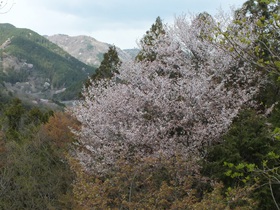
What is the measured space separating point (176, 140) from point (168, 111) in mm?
1073

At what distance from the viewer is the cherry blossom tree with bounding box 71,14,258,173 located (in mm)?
11344

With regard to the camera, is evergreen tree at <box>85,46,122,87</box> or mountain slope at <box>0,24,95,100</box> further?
mountain slope at <box>0,24,95,100</box>

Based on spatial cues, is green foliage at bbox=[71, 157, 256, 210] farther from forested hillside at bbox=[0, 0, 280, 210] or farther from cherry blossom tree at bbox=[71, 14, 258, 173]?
cherry blossom tree at bbox=[71, 14, 258, 173]

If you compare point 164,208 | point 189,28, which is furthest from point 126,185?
point 189,28

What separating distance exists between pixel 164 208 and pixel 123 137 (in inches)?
147

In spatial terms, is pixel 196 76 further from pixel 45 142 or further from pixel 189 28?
pixel 45 142

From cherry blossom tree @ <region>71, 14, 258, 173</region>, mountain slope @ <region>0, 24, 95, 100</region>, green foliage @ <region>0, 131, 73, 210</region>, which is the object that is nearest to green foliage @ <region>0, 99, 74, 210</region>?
green foliage @ <region>0, 131, 73, 210</region>

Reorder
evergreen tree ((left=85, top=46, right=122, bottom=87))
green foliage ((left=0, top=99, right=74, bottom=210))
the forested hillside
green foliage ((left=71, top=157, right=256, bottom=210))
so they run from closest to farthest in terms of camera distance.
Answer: green foliage ((left=71, top=157, right=256, bottom=210)), the forested hillside, green foliage ((left=0, top=99, right=74, bottom=210)), evergreen tree ((left=85, top=46, right=122, bottom=87))

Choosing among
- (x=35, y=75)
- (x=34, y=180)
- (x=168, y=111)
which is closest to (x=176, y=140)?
(x=168, y=111)

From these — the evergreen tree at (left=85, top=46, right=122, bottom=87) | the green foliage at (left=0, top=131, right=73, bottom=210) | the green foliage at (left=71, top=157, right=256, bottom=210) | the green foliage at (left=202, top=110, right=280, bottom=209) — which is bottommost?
the green foliage at (left=0, top=131, right=73, bottom=210)

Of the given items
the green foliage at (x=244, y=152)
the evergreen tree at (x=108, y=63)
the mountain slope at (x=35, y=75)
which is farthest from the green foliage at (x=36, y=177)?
the mountain slope at (x=35, y=75)

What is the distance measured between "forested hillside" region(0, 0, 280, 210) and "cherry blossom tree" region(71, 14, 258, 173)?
0.13 ft

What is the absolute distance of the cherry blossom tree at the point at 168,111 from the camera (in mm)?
11344

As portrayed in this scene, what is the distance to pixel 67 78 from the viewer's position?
18675 cm
